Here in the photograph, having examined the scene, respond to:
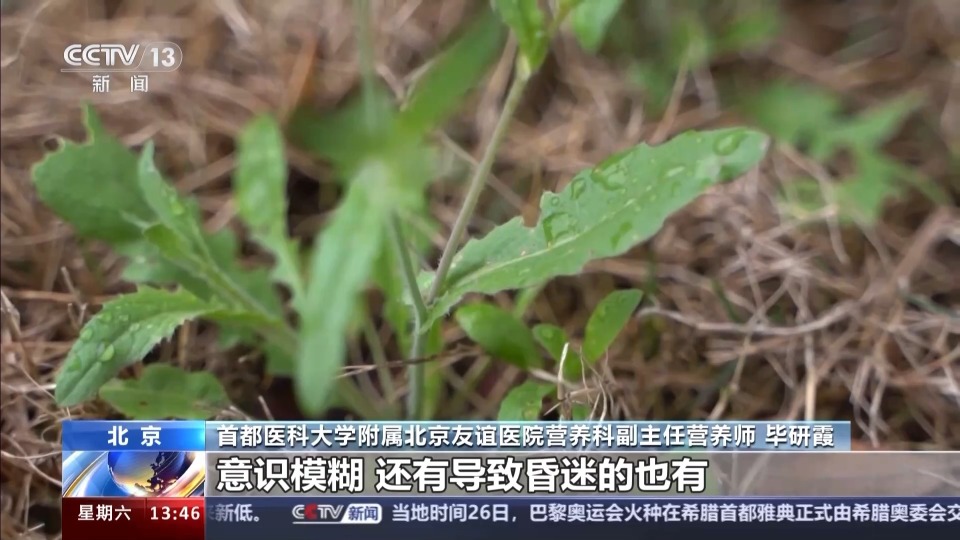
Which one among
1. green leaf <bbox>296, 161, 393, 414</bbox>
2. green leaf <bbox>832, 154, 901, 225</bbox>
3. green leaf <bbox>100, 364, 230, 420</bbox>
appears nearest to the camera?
green leaf <bbox>296, 161, 393, 414</bbox>

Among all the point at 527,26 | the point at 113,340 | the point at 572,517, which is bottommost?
the point at 572,517

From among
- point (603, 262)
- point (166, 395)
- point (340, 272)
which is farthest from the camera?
point (603, 262)

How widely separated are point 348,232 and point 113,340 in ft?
0.56

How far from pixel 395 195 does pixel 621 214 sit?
13cm

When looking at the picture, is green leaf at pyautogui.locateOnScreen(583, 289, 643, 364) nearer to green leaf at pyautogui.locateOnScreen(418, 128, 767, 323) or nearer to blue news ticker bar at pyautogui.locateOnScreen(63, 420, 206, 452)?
green leaf at pyautogui.locateOnScreen(418, 128, 767, 323)

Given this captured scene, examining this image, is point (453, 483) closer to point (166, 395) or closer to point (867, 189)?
point (166, 395)

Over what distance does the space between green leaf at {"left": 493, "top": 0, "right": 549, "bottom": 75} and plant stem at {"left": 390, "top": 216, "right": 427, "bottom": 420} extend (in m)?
0.12

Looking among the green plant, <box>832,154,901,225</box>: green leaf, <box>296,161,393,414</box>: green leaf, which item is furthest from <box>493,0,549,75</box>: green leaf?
<box>832,154,901,225</box>: green leaf

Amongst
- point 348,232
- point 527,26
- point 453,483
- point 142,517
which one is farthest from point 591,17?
point 142,517

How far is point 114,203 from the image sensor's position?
62 centimetres

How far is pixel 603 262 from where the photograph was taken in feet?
2.24

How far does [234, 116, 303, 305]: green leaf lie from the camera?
0.63 m

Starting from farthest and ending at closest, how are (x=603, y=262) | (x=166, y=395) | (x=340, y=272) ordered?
1. (x=603, y=262)
2. (x=166, y=395)
3. (x=340, y=272)

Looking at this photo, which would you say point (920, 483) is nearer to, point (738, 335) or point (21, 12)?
point (738, 335)
